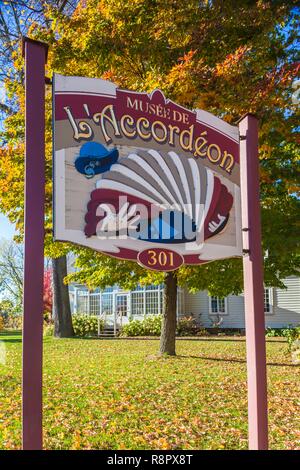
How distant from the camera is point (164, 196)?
4129 millimetres

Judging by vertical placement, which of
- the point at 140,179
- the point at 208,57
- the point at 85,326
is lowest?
the point at 85,326

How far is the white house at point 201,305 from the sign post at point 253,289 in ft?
68.9

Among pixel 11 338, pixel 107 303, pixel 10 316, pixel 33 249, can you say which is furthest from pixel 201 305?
pixel 33 249

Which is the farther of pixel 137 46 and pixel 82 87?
pixel 137 46

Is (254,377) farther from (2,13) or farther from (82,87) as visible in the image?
(2,13)

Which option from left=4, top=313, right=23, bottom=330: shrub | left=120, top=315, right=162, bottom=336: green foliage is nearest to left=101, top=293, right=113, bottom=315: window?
left=120, top=315, right=162, bottom=336: green foliage

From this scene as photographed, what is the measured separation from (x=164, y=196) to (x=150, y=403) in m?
4.56

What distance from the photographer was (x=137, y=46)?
361 inches

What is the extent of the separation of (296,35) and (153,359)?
8.42 m

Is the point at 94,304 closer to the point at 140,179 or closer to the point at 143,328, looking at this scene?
the point at 143,328

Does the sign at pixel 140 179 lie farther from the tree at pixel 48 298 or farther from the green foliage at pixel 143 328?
the tree at pixel 48 298

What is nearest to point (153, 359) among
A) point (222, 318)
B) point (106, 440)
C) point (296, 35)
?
point (106, 440)

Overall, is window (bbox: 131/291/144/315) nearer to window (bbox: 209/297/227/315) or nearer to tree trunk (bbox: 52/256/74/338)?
window (bbox: 209/297/227/315)

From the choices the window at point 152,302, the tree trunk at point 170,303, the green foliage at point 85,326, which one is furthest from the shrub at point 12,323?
the tree trunk at point 170,303
